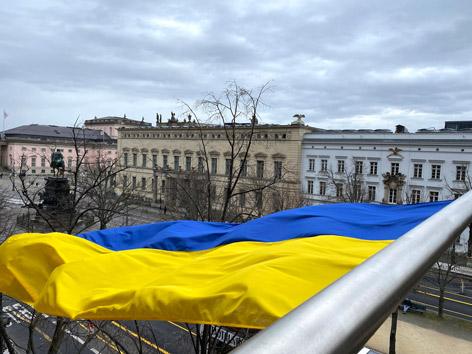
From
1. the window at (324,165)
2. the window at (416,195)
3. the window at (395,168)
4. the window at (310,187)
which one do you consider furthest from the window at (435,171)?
the window at (310,187)

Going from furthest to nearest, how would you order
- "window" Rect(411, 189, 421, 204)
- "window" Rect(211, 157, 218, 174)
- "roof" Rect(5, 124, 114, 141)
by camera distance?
"roof" Rect(5, 124, 114, 141)
"window" Rect(211, 157, 218, 174)
"window" Rect(411, 189, 421, 204)

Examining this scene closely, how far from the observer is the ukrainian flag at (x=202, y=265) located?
9.10ft

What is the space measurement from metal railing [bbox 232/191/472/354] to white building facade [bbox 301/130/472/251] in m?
29.1

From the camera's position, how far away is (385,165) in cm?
3597

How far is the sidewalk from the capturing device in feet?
50.4

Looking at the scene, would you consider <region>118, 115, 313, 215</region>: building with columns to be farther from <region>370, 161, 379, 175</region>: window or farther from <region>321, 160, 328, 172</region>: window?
<region>370, 161, 379, 175</region>: window

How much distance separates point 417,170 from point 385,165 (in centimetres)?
297

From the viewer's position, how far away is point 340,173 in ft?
125

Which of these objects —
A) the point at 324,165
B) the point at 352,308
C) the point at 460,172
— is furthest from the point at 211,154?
the point at 352,308

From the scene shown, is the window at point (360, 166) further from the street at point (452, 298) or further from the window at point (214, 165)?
the window at point (214, 165)

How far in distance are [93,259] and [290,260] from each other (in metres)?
2.59

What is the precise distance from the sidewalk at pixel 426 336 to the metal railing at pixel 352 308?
16.0 metres

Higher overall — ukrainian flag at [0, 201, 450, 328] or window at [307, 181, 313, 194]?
ukrainian flag at [0, 201, 450, 328]

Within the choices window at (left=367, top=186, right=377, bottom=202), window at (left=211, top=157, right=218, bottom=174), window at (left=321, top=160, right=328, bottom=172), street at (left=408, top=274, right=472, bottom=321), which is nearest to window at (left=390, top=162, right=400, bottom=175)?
window at (left=367, top=186, right=377, bottom=202)
